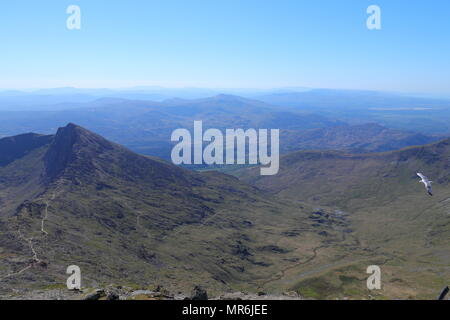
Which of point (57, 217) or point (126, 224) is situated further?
point (126, 224)

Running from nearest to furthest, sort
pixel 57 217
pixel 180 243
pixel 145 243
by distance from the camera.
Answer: pixel 57 217 < pixel 145 243 < pixel 180 243

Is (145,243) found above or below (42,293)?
below
